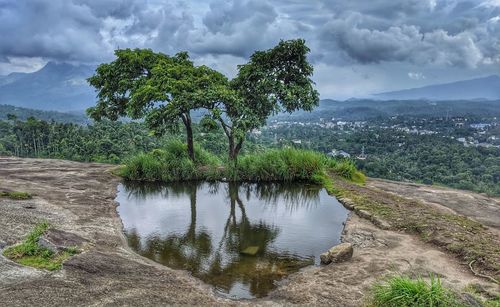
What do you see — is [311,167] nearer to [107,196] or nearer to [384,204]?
[384,204]

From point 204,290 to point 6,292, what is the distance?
317 centimetres

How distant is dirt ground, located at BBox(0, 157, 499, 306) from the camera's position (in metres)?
6.33

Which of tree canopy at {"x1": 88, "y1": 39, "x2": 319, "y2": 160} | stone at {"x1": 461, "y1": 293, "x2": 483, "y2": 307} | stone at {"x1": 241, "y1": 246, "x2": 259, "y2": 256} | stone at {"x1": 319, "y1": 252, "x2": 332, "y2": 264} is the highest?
tree canopy at {"x1": 88, "y1": 39, "x2": 319, "y2": 160}

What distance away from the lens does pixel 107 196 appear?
14203 mm

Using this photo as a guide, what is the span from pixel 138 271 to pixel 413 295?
492 centimetres

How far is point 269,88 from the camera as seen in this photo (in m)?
18.4

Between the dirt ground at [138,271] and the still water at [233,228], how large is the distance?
0.52m

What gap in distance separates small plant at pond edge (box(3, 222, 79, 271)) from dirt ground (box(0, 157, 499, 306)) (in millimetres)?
181

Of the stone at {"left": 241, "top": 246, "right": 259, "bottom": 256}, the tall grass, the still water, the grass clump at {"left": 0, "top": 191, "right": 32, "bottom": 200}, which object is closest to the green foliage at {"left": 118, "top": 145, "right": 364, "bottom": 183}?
the tall grass

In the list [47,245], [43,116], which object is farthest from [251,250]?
[43,116]

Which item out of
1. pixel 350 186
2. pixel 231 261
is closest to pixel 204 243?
pixel 231 261

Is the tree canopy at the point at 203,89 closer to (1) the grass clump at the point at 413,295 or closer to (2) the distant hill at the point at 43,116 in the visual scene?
(1) the grass clump at the point at 413,295

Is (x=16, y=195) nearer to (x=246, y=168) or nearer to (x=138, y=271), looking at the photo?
(x=138, y=271)

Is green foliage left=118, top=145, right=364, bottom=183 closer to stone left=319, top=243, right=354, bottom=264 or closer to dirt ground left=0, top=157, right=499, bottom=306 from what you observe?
dirt ground left=0, top=157, right=499, bottom=306
